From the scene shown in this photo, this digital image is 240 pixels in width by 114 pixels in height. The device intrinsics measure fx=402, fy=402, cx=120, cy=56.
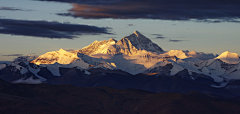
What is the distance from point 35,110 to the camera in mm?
196500

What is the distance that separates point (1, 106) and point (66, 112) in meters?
32.2

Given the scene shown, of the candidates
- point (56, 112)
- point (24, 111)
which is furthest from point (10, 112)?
point (56, 112)

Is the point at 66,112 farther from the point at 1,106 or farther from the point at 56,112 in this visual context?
the point at 1,106

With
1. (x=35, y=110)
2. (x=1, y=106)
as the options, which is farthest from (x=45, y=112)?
(x=1, y=106)

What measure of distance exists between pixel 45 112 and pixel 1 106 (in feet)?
75.7

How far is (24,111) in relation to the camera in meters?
195

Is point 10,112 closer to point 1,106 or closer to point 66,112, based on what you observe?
point 1,106

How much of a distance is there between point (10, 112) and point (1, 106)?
389 inches

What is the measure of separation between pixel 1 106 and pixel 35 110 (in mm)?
17649

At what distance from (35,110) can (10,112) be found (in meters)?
11.9

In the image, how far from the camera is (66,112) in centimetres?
19988

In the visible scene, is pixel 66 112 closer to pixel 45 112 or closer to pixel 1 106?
pixel 45 112

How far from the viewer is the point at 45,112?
639 feet

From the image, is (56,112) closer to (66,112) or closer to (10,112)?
(66,112)
